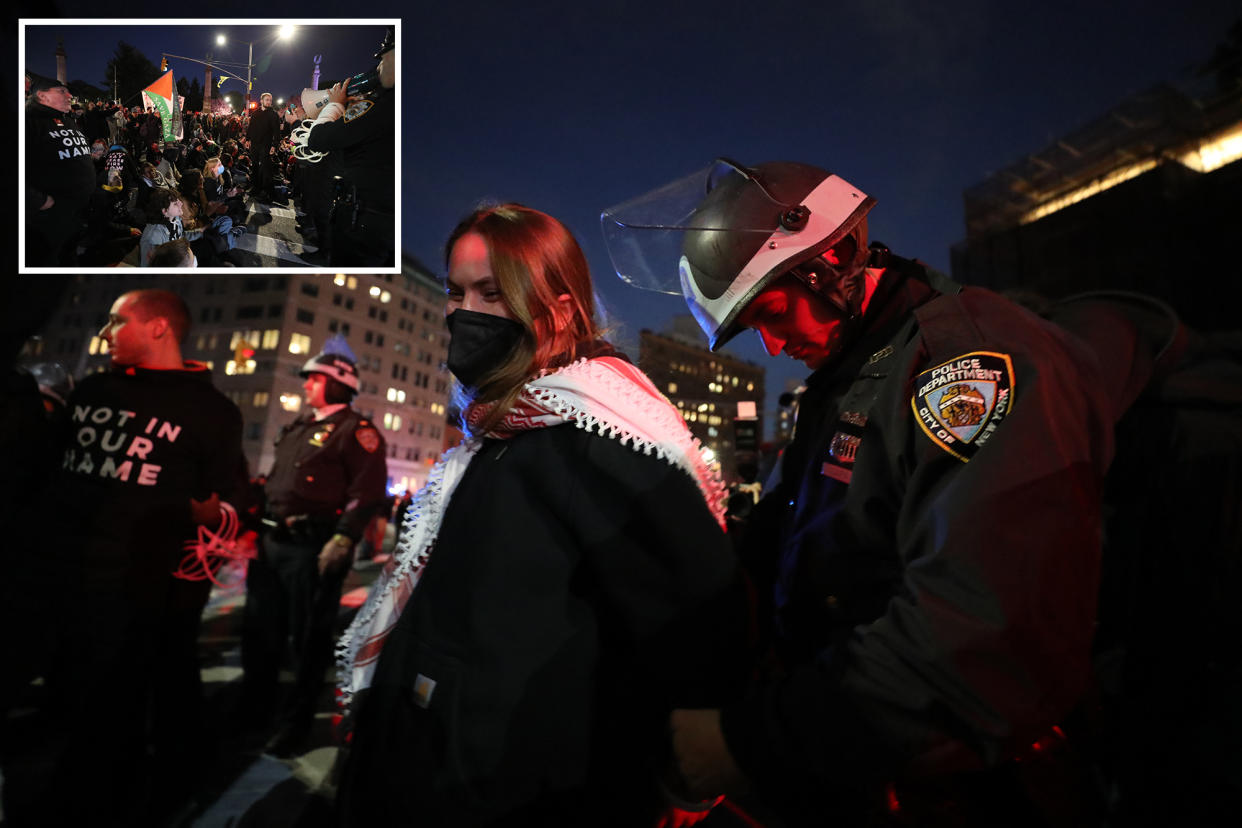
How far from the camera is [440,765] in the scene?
117 cm

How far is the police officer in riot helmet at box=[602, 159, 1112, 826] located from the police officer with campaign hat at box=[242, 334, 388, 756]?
376 centimetres

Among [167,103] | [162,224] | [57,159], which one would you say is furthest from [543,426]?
[57,159]

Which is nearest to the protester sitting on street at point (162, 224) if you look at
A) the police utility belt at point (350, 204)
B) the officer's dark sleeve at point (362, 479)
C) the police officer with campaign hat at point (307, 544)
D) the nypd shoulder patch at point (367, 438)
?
the police utility belt at point (350, 204)

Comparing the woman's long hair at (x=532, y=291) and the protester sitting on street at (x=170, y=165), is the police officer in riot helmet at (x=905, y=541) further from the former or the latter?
the protester sitting on street at (x=170, y=165)

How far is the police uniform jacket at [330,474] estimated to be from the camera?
468 centimetres

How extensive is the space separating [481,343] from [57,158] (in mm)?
2489

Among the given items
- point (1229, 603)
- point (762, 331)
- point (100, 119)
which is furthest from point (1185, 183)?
point (100, 119)

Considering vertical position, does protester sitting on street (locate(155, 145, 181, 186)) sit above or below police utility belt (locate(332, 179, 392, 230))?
above

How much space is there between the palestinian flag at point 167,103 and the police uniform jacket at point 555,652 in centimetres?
229

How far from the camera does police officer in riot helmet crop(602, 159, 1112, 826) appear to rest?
100cm

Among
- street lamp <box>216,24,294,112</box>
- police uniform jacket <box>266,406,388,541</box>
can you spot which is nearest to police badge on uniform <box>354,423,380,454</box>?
police uniform jacket <box>266,406,388,541</box>

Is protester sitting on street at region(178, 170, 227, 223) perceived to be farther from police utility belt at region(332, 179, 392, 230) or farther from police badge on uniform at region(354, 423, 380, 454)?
police badge on uniform at region(354, 423, 380, 454)

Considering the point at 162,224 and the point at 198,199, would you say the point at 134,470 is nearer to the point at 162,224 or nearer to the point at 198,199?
the point at 162,224

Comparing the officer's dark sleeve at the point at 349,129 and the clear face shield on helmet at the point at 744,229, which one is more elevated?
the officer's dark sleeve at the point at 349,129
